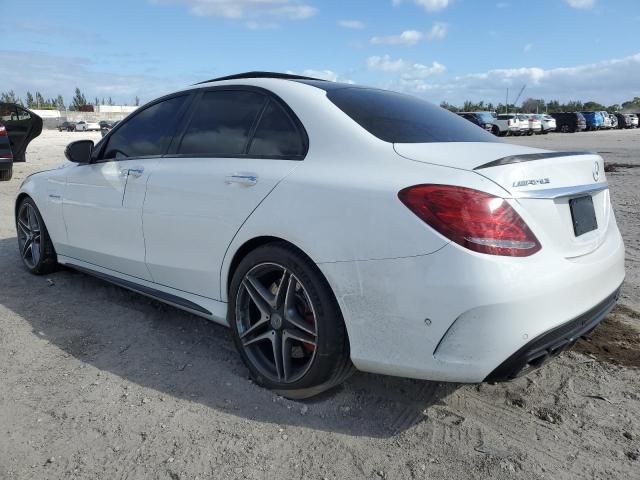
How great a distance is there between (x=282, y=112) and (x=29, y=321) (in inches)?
95.0

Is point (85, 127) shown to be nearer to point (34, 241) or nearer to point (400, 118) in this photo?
point (34, 241)

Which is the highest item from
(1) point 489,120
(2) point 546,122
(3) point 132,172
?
(3) point 132,172

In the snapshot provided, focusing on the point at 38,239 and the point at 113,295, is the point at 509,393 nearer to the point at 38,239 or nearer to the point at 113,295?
the point at 113,295

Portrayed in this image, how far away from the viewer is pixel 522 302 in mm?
2119

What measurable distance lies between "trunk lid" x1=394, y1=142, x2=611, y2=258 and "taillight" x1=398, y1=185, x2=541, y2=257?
7 centimetres

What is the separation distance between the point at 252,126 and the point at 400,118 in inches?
32.7

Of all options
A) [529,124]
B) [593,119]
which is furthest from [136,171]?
[593,119]

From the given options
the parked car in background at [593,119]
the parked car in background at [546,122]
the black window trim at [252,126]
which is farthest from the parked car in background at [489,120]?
the black window trim at [252,126]

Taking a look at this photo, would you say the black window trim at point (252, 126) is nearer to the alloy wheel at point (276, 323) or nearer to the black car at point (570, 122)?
Answer: the alloy wheel at point (276, 323)

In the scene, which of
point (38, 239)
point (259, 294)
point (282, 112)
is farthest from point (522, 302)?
point (38, 239)

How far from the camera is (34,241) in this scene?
15.9 ft

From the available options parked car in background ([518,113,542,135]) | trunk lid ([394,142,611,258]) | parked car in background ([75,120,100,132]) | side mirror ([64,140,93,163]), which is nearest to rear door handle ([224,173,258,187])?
trunk lid ([394,142,611,258])

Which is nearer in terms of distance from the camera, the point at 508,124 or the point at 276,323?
the point at 276,323

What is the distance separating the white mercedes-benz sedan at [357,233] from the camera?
2158 mm
